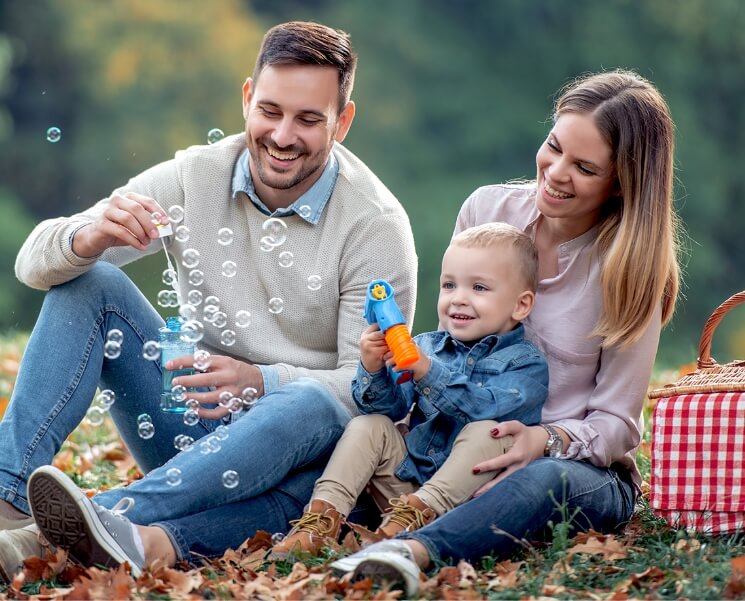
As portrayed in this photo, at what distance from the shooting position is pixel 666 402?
3.58 m

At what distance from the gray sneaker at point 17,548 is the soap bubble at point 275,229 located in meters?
1.12

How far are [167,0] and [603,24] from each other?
5557 mm

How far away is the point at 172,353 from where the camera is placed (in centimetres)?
354

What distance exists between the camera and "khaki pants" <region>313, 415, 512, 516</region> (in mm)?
3303

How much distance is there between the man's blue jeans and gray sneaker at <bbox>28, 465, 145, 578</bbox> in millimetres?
164

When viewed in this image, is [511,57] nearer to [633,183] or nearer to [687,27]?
[687,27]

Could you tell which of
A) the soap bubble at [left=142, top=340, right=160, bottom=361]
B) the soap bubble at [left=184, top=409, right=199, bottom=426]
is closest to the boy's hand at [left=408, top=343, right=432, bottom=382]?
the soap bubble at [left=184, top=409, right=199, bottom=426]

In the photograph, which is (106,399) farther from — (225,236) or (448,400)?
(448,400)

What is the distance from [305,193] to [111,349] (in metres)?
0.78

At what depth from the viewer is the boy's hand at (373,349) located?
10.9 feet

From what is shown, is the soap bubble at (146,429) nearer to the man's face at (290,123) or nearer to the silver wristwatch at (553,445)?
the man's face at (290,123)

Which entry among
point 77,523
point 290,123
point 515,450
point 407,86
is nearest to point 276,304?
point 290,123

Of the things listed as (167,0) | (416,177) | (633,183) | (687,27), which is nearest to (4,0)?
(167,0)

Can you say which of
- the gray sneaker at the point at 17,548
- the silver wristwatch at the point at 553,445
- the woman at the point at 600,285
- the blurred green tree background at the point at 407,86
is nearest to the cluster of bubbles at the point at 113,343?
the gray sneaker at the point at 17,548
